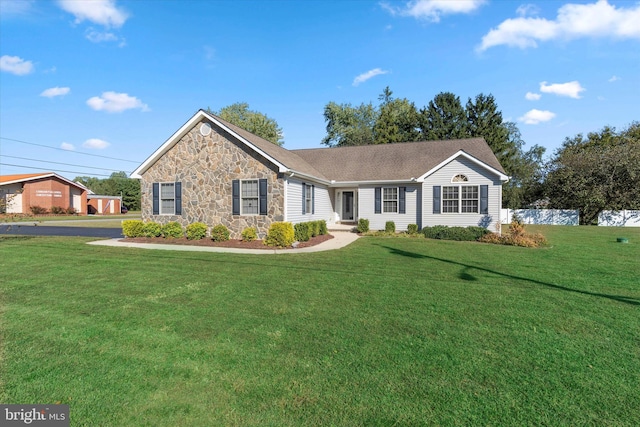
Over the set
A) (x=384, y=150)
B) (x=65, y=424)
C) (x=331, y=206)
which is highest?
(x=384, y=150)

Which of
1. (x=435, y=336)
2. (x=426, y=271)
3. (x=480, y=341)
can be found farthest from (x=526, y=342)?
(x=426, y=271)

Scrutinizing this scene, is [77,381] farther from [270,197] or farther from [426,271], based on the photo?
[270,197]

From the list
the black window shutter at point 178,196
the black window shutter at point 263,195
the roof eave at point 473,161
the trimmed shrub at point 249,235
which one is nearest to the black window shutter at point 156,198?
the black window shutter at point 178,196

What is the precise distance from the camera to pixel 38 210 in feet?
118

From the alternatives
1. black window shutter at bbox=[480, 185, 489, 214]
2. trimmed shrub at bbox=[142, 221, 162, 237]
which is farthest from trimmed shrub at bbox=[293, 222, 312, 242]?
black window shutter at bbox=[480, 185, 489, 214]

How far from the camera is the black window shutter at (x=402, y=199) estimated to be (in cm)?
1784

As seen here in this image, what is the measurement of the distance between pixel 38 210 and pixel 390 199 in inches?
1531

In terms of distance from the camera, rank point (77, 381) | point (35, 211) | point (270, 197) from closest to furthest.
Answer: point (77, 381) < point (270, 197) < point (35, 211)

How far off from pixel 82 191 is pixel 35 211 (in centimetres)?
757

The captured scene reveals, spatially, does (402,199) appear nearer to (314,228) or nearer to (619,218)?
(314,228)

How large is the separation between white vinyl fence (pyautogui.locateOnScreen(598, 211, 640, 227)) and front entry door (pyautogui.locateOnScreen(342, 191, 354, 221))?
1933 centimetres

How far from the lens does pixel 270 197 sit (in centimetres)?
1416

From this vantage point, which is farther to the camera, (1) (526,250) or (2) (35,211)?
(2) (35,211)

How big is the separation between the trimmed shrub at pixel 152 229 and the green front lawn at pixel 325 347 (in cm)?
756
